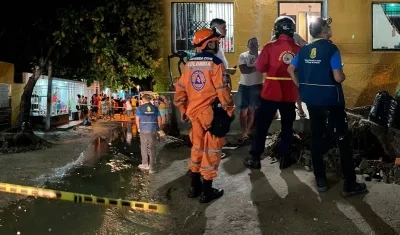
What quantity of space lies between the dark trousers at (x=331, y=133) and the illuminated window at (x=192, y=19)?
22.2ft

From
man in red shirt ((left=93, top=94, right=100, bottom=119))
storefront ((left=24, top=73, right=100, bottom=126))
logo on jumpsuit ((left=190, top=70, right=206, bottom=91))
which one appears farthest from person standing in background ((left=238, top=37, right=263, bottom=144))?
man in red shirt ((left=93, top=94, right=100, bottom=119))

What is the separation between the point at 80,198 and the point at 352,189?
3.57 metres

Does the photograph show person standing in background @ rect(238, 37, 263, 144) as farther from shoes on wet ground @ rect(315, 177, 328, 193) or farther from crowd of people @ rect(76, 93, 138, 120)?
Answer: crowd of people @ rect(76, 93, 138, 120)

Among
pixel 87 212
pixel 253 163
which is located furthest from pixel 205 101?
pixel 87 212

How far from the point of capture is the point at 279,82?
18.0ft

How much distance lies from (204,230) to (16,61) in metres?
16.3

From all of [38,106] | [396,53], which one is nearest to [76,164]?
[396,53]

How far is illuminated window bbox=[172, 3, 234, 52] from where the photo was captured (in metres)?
11.3

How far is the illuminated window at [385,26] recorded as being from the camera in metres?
11.0

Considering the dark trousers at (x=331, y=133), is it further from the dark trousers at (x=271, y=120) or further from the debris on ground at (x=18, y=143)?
the debris on ground at (x=18, y=143)

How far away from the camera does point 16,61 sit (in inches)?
716

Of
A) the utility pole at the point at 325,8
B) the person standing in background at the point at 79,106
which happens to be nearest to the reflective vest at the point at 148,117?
the utility pole at the point at 325,8

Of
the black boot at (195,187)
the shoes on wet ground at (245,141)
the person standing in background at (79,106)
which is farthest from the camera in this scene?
the person standing in background at (79,106)

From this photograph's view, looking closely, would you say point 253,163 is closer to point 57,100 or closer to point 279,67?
point 279,67
